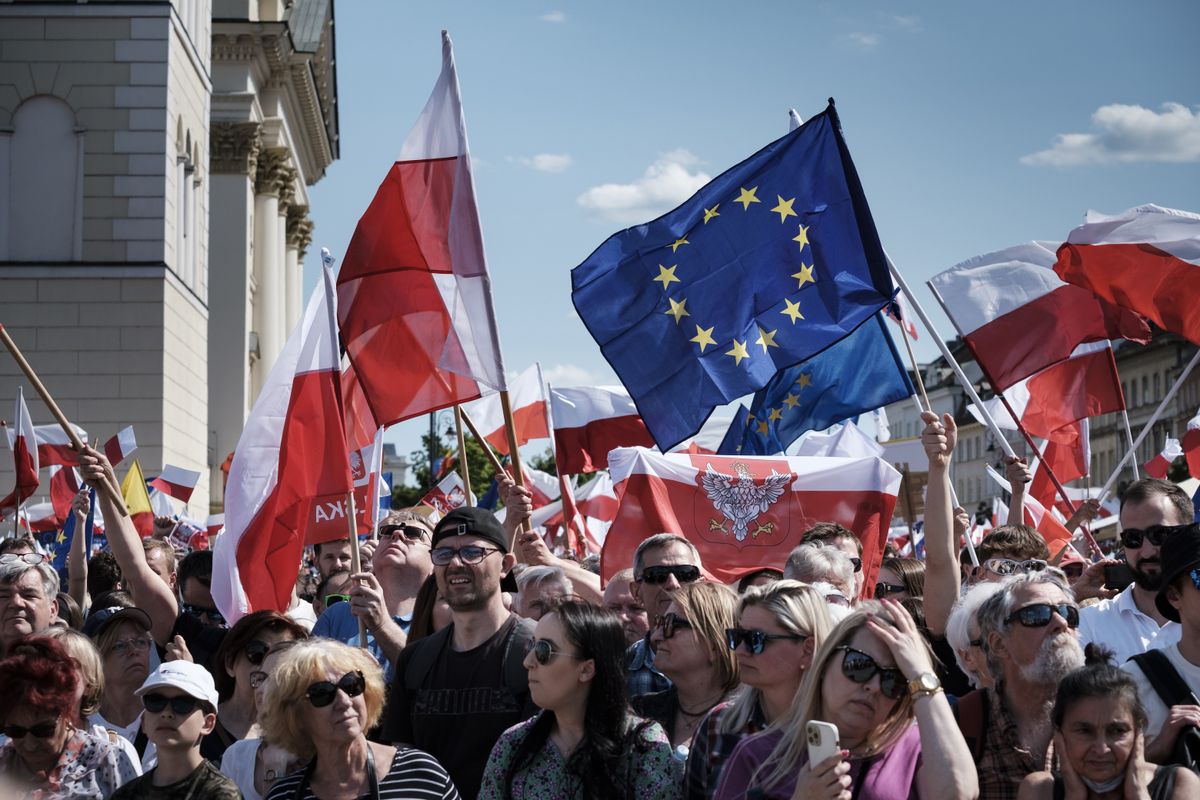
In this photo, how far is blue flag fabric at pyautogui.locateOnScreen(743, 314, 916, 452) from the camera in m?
10.5

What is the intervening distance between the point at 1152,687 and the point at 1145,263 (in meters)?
4.75

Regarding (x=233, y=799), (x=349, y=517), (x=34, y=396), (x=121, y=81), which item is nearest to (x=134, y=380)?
(x=34, y=396)

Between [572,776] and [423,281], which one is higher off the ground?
[423,281]

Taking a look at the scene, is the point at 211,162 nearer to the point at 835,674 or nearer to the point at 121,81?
the point at 121,81

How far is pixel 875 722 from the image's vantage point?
4.44 meters

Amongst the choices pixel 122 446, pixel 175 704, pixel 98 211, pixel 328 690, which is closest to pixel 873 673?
pixel 328 690

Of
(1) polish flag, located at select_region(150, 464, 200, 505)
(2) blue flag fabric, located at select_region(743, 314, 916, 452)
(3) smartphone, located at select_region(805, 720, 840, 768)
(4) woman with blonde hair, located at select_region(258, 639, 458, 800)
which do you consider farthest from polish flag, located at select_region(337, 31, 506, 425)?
(1) polish flag, located at select_region(150, 464, 200, 505)

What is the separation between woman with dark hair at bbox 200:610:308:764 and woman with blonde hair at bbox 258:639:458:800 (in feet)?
3.82

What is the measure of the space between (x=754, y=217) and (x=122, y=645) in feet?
13.0

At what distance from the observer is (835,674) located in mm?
4465

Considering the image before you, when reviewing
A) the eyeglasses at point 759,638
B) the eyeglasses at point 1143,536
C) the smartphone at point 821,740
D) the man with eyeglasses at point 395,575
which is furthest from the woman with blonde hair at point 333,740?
the eyeglasses at point 1143,536

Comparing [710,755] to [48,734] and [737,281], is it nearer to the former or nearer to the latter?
[48,734]

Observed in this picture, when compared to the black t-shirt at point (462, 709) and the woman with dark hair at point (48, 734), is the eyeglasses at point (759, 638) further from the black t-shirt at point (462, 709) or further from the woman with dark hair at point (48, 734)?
the woman with dark hair at point (48, 734)

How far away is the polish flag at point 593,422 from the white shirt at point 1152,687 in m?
9.04
